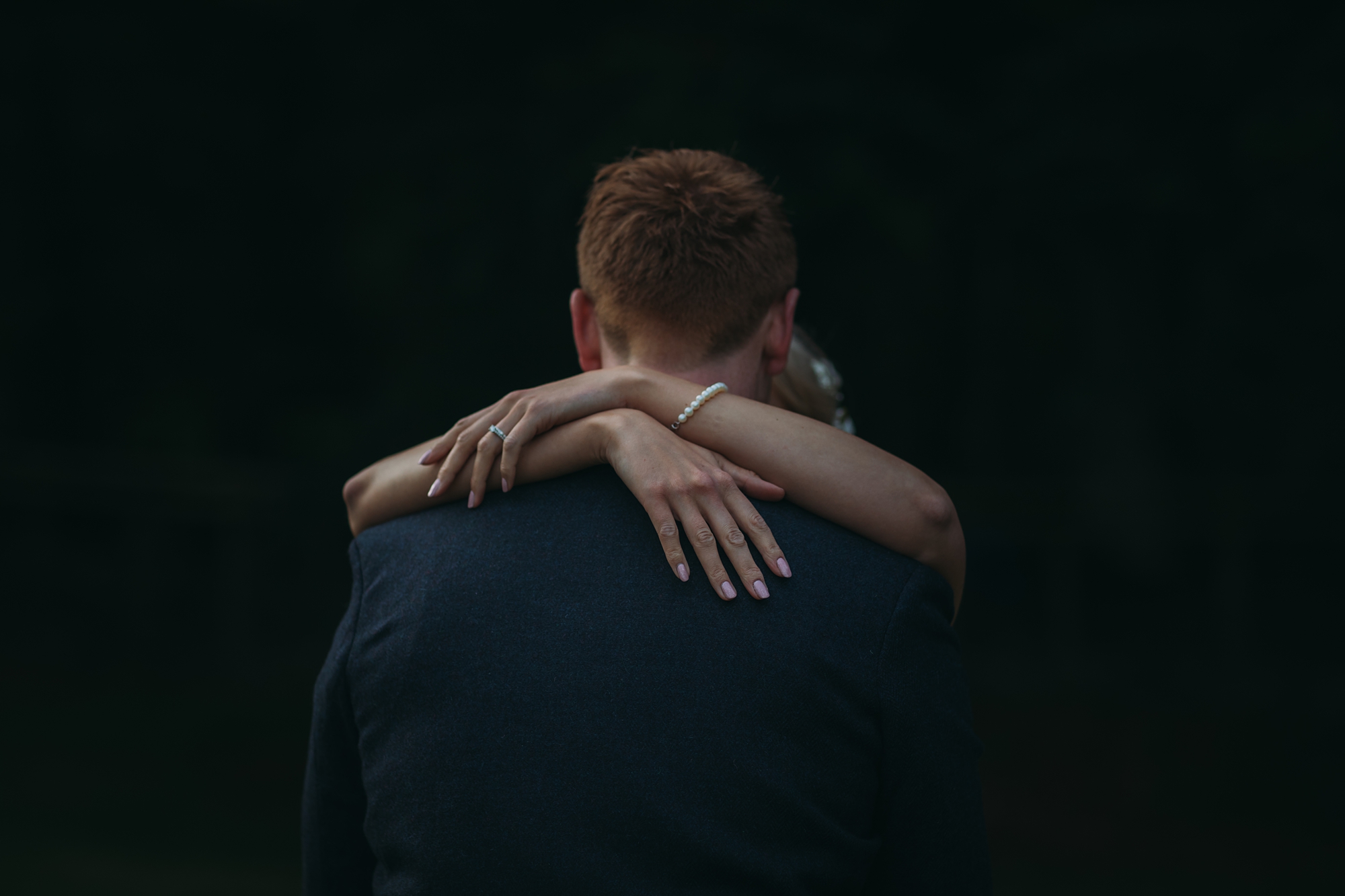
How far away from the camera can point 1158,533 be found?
7.68 m

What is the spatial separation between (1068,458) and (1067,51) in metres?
3.32

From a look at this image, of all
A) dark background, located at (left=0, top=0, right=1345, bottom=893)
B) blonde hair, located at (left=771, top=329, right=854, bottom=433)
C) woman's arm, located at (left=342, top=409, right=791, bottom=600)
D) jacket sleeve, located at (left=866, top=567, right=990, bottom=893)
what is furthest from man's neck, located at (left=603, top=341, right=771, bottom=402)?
dark background, located at (left=0, top=0, right=1345, bottom=893)

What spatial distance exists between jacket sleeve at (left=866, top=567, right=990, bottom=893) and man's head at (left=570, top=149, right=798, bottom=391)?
492 millimetres

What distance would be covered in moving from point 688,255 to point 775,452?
14.3 inches

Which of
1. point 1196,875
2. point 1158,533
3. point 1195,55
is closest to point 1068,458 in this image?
point 1158,533

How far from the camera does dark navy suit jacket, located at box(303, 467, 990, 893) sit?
4.57ft

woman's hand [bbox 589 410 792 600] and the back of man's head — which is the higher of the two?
the back of man's head

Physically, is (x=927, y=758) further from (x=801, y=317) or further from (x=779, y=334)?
Answer: (x=801, y=317)

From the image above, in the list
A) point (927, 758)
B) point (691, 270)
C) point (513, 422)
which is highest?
point (691, 270)

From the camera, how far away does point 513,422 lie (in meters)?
1.62

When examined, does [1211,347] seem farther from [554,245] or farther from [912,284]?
[554,245]

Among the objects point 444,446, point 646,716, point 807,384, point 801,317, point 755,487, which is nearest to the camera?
point 646,716

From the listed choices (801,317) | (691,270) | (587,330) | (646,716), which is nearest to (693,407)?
(691,270)

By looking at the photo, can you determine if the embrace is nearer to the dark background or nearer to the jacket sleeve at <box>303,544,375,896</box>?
the jacket sleeve at <box>303,544,375,896</box>
